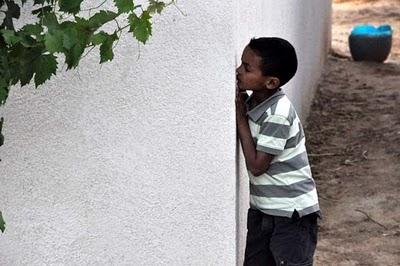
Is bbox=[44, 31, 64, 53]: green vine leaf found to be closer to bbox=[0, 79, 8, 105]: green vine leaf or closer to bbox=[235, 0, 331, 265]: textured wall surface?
bbox=[0, 79, 8, 105]: green vine leaf

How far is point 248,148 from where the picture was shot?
333cm

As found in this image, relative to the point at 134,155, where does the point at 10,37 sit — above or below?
above

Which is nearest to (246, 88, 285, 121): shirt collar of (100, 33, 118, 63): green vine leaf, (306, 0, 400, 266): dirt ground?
(100, 33, 118, 63): green vine leaf

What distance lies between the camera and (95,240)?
10.9 feet

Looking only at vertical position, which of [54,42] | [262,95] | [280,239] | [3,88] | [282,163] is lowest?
[280,239]

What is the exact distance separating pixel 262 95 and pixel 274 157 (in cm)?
23

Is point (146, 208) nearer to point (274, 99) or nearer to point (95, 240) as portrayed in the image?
point (95, 240)

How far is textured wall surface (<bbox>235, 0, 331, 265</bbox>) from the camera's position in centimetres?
365

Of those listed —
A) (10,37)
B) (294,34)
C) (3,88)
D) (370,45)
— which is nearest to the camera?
(10,37)

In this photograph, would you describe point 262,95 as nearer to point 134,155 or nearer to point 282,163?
point 282,163

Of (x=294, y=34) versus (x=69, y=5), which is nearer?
(x=69, y=5)

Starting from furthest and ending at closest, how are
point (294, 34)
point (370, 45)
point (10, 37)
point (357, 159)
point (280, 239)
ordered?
point (370, 45)
point (357, 159)
point (294, 34)
point (280, 239)
point (10, 37)

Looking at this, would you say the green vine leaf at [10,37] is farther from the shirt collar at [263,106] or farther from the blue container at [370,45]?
the blue container at [370,45]

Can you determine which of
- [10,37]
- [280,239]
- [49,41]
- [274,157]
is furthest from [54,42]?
[280,239]
